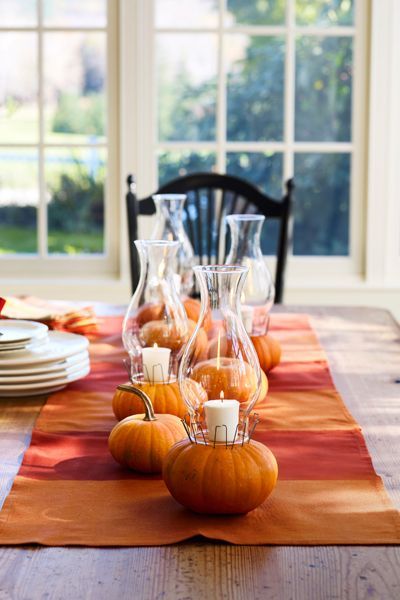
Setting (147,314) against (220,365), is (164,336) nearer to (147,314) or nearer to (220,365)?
(147,314)

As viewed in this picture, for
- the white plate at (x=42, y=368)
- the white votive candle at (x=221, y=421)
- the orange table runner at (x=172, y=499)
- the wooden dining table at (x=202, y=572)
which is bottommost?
the wooden dining table at (x=202, y=572)

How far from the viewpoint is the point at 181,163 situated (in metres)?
3.50

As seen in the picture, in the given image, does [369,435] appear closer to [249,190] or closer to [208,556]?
[208,556]

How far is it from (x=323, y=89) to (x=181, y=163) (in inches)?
22.6

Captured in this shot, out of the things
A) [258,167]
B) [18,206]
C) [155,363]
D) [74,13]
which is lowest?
[155,363]

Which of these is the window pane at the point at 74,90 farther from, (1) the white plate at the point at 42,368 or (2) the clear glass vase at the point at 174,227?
(1) the white plate at the point at 42,368

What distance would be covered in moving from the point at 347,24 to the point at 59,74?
1.04m

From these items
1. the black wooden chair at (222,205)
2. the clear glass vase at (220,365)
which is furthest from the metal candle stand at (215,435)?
the black wooden chair at (222,205)

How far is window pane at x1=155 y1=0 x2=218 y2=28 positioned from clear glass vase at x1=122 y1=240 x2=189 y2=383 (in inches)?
86.4

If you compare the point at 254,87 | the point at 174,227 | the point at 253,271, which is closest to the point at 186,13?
the point at 254,87

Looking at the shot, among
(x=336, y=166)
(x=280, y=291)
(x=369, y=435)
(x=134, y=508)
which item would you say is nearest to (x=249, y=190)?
(x=280, y=291)

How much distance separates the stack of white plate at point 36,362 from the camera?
1490 millimetres

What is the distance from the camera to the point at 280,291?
261 cm

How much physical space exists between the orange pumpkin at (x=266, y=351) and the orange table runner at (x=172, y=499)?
12cm
